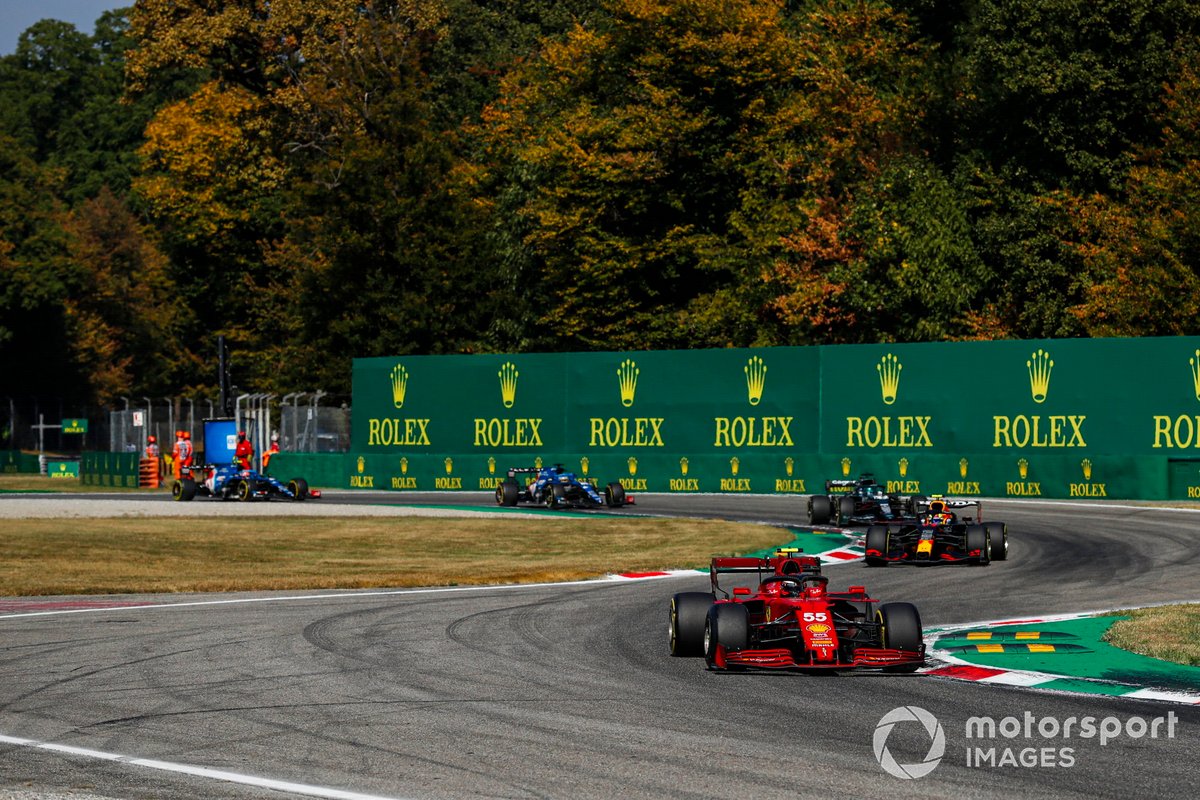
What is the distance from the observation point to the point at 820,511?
31031mm

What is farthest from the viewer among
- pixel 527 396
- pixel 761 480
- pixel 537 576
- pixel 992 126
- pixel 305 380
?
pixel 305 380

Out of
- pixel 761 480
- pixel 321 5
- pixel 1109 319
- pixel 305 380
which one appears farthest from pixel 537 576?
pixel 321 5

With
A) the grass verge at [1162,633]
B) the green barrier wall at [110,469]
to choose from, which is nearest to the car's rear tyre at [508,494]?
the green barrier wall at [110,469]

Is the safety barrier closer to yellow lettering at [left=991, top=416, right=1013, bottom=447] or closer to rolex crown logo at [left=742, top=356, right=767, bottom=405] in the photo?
rolex crown logo at [left=742, top=356, right=767, bottom=405]

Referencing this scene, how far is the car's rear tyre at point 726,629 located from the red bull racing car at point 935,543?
33.1ft

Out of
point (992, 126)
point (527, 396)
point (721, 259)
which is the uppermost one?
point (992, 126)

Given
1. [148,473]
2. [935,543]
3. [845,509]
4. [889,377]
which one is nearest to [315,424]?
[148,473]

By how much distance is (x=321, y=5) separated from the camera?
75750 millimetres

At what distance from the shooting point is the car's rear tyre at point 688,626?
44.8 ft

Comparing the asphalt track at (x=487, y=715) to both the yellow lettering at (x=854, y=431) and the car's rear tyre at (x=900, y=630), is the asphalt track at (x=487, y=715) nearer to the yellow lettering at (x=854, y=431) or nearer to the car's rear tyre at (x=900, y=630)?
the car's rear tyre at (x=900, y=630)

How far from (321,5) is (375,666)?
67359 mm

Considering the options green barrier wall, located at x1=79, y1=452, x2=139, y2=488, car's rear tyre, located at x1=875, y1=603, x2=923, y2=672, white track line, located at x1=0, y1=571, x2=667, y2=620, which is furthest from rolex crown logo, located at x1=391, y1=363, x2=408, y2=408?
car's rear tyre, located at x1=875, y1=603, x2=923, y2=672

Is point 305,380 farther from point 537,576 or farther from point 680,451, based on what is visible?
point 537,576

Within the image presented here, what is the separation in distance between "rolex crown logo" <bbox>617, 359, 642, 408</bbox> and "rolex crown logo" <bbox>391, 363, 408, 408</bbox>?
306 inches
